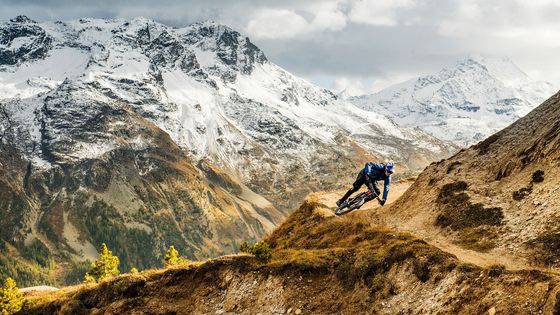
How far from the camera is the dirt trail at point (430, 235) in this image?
77.5 ft

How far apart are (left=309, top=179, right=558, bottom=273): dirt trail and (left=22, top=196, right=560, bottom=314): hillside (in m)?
0.99

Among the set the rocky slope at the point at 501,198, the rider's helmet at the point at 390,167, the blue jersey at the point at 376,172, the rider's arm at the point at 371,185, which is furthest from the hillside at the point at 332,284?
the rider's helmet at the point at 390,167

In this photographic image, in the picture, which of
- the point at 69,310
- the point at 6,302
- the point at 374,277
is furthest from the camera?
the point at 6,302

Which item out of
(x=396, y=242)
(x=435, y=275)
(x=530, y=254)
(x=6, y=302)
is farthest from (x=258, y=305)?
(x=6, y=302)

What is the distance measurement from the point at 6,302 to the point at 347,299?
39793 millimetres

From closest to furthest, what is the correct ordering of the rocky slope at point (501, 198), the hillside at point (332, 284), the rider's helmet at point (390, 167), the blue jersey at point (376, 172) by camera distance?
the hillside at point (332, 284), the rocky slope at point (501, 198), the rider's helmet at point (390, 167), the blue jersey at point (376, 172)

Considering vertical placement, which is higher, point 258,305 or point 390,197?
point 390,197

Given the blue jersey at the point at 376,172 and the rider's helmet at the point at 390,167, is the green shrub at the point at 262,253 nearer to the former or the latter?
the rider's helmet at the point at 390,167

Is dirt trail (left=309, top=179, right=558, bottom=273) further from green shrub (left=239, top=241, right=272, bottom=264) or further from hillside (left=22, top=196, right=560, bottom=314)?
green shrub (left=239, top=241, right=272, bottom=264)

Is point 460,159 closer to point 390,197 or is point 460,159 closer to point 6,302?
point 390,197

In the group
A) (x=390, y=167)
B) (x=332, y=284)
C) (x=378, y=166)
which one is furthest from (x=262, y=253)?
(x=378, y=166)

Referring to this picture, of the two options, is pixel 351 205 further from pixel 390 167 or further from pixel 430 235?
pixel 430 235

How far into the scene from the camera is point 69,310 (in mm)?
34469

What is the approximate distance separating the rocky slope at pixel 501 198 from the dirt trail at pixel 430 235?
111 mm
